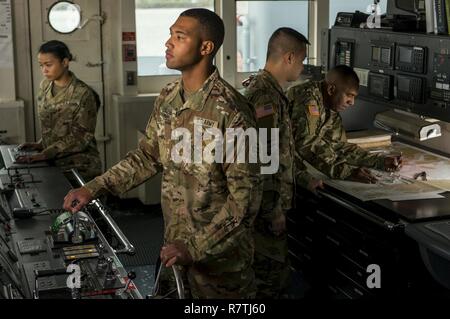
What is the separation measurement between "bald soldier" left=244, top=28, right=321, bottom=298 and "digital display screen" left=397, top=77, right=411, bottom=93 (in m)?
0.56

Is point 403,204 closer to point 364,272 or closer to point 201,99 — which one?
point 364,272

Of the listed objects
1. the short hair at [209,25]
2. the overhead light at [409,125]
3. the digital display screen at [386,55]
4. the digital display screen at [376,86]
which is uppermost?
the short hair at [209,25]

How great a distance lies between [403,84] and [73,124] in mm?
2086

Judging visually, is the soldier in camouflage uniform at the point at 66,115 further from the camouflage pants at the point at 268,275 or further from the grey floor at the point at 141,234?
the camouflage pants at the point at 268,275

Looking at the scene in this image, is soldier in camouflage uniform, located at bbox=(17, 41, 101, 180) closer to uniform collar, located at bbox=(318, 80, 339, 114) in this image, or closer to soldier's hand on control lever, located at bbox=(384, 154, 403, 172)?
uniform collar, located at bbox=(318, 80, 339, 114)

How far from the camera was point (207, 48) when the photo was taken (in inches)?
105

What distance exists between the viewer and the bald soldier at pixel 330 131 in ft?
12.8

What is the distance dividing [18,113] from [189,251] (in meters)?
3.67

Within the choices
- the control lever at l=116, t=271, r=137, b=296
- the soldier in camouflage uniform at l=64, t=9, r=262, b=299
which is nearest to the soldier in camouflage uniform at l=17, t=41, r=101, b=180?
the soldier in camouflage uniform at l=64, t=9, r=262, b=299

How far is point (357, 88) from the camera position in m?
4.05

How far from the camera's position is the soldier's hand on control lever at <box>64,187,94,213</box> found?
8.60ft

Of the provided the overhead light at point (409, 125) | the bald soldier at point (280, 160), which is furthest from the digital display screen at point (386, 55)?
the bald soldier at point (280, 160)

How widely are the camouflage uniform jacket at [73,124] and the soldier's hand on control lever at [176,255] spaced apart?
229 centimetres

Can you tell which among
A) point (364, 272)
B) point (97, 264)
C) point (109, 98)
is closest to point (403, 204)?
point (364, 272)
